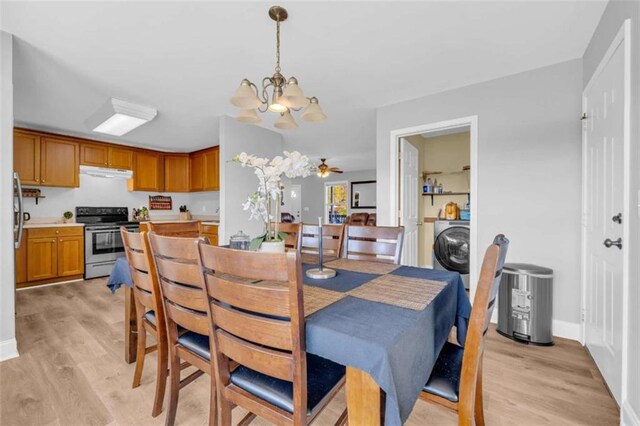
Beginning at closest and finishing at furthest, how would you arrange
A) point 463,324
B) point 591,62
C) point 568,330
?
point 463,324 < point 591,62 < point 568,330

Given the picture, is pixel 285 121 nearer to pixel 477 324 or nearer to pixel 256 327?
pixel 256 327

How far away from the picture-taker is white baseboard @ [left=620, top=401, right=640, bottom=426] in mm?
A: 1293

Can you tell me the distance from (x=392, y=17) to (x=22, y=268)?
208 inches

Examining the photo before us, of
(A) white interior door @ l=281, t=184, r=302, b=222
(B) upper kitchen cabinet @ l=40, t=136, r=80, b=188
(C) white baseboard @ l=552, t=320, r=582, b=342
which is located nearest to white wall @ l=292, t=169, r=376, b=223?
(A) white interior door @ l=281, t=184, r=302, b=222

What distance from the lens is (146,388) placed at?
1.78m

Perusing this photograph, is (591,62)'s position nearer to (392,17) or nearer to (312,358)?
(392,17)

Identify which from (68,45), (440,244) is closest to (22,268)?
(68,45)

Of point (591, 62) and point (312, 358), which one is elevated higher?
point (591, 62)

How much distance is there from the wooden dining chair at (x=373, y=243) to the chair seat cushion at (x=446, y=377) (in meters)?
0.77

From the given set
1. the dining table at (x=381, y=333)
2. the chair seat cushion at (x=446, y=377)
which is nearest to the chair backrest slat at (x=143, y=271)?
the dining table at (x=381, y=333)

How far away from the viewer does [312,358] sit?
1176mm

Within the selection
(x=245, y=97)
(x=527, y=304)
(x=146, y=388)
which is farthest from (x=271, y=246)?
(x=527, y=304)

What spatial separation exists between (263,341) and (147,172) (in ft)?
18.1

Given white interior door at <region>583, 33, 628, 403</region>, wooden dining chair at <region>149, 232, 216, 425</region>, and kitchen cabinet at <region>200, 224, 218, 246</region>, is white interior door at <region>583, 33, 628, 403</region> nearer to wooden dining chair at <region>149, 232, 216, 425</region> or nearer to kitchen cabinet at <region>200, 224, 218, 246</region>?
wooden dining chair at <region>149, 232, 216, 425</region>
